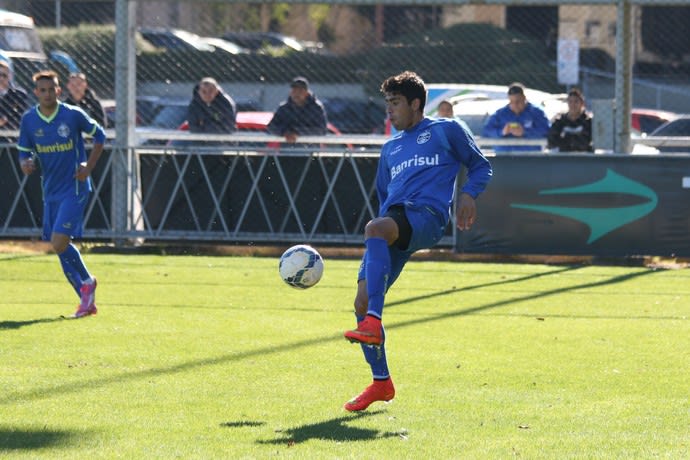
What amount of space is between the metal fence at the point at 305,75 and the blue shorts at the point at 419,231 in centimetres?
776

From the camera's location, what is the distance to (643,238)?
1477 cm

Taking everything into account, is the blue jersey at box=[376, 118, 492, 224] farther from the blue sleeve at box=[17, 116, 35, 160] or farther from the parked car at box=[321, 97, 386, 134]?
the parked car at box=[321, 97, 386, 134]

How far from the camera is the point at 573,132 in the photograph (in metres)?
15.2

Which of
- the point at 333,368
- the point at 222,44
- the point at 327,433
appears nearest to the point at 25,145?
the point at 333,368

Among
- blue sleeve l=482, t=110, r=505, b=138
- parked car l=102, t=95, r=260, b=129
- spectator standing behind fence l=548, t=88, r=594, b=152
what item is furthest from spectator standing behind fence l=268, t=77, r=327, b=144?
parked car l=102, t=95, r=260, b=129

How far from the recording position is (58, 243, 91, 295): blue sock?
35.5 feet

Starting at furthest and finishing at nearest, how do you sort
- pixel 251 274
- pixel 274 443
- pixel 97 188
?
pixel 97 188
pixel 251 274
pixel 274 443

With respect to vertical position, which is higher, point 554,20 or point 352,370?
point 554,20

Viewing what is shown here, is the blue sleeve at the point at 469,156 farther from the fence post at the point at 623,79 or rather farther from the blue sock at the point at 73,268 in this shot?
the fence post at the point at 623,79

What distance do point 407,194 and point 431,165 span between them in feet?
0.69

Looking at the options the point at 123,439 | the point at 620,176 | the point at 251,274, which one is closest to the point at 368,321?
the point at 123,439

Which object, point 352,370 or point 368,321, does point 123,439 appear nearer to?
point 368,321

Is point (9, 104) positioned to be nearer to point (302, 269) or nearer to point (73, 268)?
point (73, 268)

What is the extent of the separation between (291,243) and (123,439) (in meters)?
9.60
